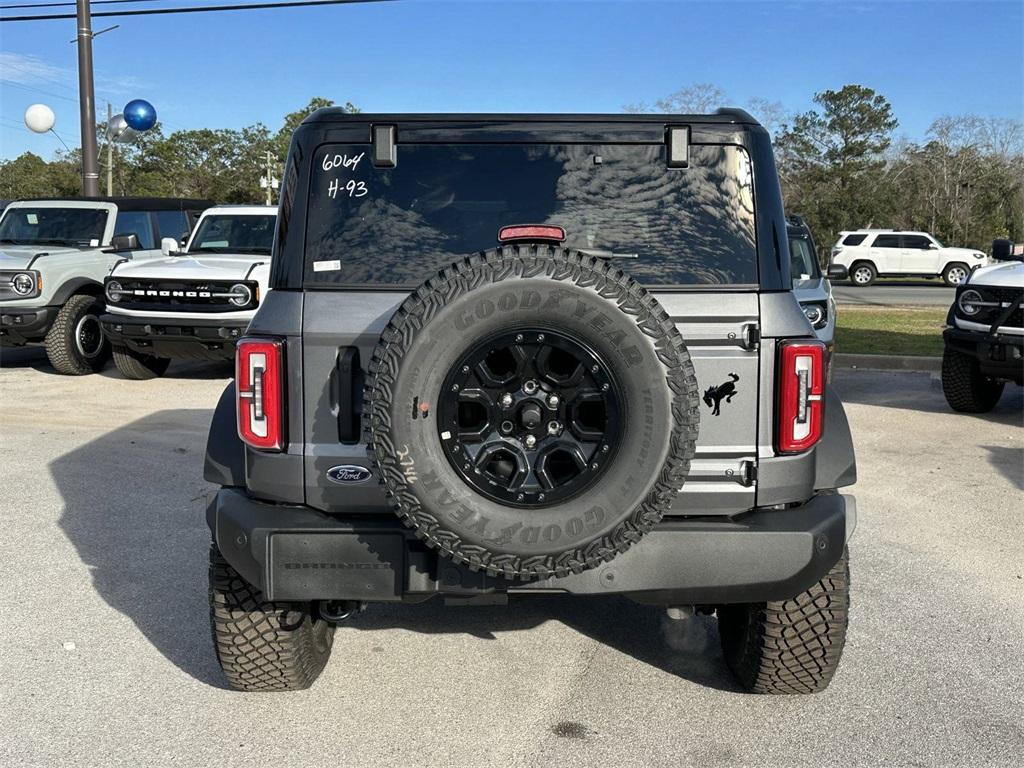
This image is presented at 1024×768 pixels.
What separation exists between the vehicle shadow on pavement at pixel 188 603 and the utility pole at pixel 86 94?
38.7 ft

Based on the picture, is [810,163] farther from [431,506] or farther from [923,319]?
[431,506]

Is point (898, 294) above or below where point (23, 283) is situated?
below

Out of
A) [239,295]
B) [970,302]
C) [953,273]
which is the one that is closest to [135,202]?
[239,295]

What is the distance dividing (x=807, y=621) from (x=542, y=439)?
126cm

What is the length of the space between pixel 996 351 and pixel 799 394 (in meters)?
6.12

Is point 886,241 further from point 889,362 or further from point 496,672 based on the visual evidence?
point 496,672

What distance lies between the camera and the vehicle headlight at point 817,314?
9875mm

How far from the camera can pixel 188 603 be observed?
4668 millimetres

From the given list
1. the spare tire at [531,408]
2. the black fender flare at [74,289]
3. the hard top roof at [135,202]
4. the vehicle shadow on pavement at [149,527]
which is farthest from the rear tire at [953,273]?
the spare tire at [531,408]

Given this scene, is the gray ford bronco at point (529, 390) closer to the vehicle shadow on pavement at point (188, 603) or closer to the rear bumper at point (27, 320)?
the vehicle shadow on pavement at point (188, 603)

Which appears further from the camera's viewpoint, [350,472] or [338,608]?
[338,608]

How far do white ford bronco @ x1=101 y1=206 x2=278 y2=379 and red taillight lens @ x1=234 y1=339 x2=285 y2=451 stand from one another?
7.02 metres

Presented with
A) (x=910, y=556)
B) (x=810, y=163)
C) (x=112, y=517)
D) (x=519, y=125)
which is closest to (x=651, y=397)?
(x=519, y=125)

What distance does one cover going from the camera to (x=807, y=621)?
3580mm
